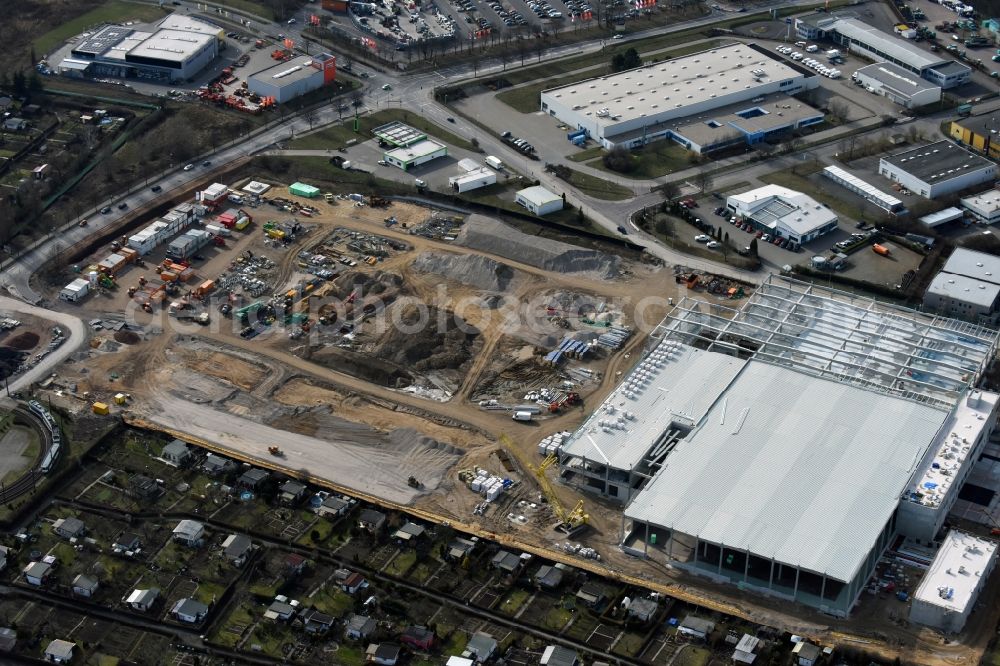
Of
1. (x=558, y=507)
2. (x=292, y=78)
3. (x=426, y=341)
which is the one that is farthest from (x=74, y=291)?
(x=558, y=507)

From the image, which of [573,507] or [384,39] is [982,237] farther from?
[384,39]

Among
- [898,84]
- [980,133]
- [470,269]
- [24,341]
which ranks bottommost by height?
[24,341]

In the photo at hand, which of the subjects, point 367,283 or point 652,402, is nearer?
point 652,402

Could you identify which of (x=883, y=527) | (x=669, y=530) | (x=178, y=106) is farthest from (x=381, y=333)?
(x=178, y=106)

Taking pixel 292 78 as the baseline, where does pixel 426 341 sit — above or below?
below

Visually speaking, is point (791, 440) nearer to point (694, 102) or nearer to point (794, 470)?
point (794, 470)

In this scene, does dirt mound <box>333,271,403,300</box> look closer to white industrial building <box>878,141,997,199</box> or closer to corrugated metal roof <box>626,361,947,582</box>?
corrugated metal roof <box>626,361,947,582</box>

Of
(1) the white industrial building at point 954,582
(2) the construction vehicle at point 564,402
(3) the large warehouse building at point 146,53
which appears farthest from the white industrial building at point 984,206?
(3) the large warehouse building at point 146,53

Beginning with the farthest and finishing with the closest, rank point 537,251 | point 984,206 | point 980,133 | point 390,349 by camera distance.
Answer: point 980,133, point 984,206, point 537,251, point 390,349
